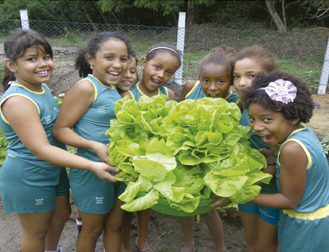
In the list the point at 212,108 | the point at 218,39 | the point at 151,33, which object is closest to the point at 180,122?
the point at 212,108

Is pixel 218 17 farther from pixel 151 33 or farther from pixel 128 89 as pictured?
pixel 128 89

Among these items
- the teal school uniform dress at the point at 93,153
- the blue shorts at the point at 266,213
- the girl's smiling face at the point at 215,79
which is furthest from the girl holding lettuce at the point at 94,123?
the blue shorts at the point at 266,213

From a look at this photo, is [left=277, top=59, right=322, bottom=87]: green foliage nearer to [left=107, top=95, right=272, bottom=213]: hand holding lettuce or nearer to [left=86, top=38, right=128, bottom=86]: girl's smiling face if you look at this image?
[left=86, top=38, right=128, bottom=86]: girl's smiling face

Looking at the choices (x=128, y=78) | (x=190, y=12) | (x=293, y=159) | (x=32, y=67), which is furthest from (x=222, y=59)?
(x=190, y=12)

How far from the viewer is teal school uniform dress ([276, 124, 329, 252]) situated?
1.77 metres

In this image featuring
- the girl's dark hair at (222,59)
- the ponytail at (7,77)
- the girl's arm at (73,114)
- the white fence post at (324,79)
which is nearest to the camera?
the girl's arm at (73,114)

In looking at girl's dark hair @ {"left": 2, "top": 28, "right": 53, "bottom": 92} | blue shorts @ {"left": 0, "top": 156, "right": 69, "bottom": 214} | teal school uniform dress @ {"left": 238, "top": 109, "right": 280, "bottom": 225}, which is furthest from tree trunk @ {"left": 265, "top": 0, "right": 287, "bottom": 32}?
blue shorts @ {"left": 0, "top": 156, "right": 69, "bottom": 214}

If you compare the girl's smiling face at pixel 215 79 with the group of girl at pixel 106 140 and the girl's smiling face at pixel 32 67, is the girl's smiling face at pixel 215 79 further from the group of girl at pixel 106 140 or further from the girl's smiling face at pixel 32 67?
the girl's smiling face at pixel 32 67

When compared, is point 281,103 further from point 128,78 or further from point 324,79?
point 324,79

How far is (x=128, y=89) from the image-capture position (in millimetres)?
2586

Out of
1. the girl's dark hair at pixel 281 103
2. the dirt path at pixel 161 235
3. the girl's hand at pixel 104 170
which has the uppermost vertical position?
the girl's dark hair at pixel 281 103

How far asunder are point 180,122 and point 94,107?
821mm

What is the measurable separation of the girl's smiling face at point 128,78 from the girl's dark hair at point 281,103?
1.17 meters

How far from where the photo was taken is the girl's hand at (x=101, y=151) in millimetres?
1915
